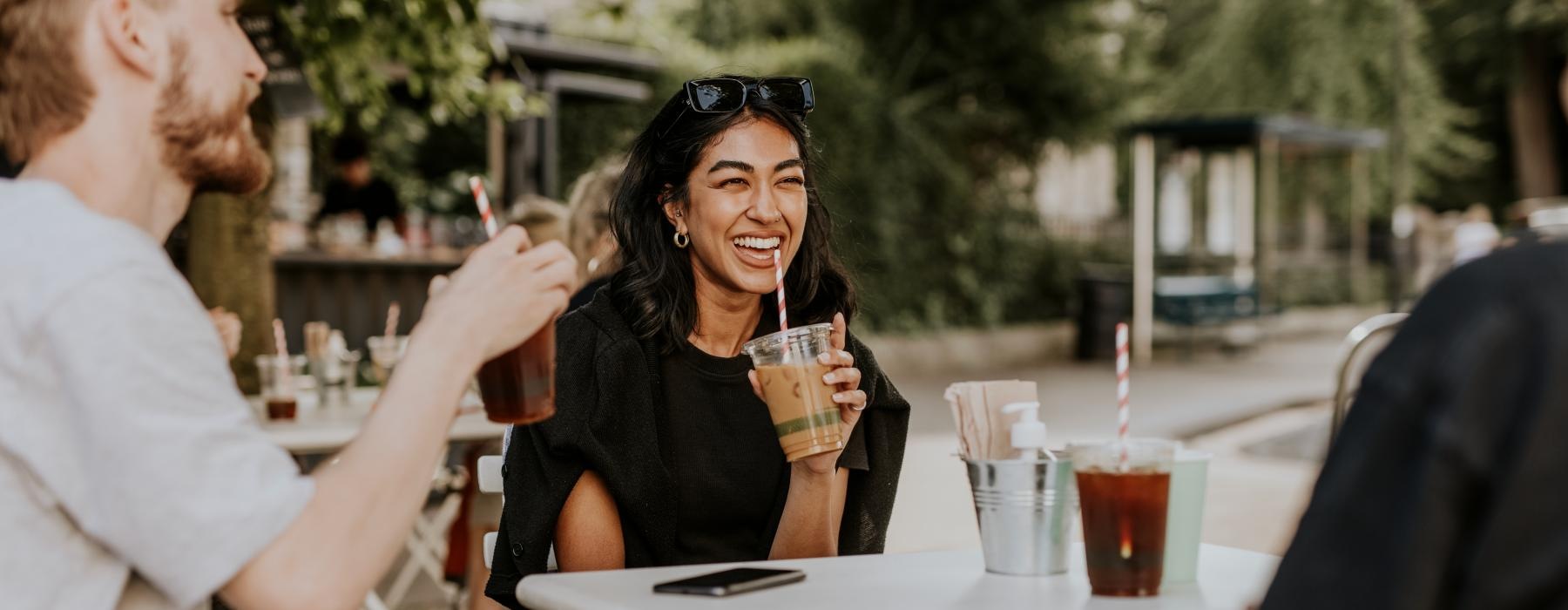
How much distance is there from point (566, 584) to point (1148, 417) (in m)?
10.5

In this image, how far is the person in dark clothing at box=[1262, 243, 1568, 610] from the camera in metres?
1.07

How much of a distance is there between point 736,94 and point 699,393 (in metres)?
0.60

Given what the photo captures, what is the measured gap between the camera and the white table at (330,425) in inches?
171

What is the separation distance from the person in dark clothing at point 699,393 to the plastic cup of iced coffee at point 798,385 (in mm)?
92

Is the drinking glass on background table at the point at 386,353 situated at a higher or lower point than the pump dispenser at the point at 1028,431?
lower

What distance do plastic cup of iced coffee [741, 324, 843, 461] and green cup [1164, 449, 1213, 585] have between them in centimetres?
59

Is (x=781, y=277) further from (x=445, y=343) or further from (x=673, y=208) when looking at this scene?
(x=445, y=343)

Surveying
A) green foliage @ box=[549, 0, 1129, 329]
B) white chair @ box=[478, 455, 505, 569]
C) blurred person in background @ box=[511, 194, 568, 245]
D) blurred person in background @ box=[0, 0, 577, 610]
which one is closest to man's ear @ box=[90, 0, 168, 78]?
blurred person in background @ box=[0, 0, 577, 610]

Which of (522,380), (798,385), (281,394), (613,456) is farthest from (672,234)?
(281,394)

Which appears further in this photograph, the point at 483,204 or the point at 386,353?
the point at 386,353

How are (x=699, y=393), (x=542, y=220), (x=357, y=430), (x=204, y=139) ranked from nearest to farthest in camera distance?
(x=204, y=139), (x=699, y=393), (x=357, y=430), (x=542, y=220)

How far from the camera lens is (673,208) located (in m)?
3.16

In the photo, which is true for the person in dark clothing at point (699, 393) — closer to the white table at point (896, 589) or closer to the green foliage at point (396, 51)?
the white table at point (896, 589)

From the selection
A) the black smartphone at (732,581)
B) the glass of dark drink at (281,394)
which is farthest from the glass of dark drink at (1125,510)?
the glass of dark drink at (281,394)
